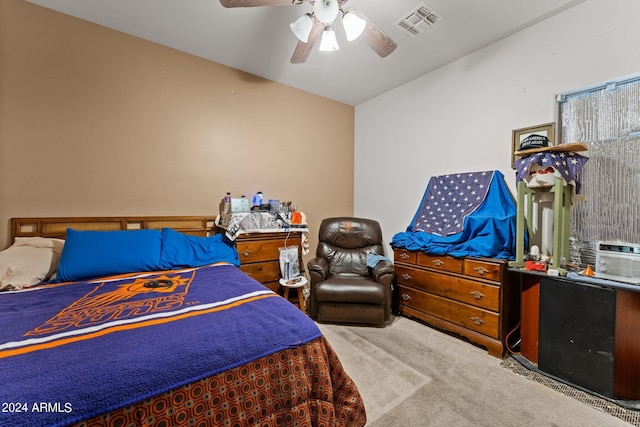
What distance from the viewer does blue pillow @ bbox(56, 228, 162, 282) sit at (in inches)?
75.0

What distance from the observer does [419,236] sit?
2.91 m

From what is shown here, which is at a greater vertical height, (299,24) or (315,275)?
(299,24)

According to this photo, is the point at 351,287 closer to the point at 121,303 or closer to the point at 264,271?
the point at 264,271

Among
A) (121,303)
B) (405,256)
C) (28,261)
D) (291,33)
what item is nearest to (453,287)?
(405,256)

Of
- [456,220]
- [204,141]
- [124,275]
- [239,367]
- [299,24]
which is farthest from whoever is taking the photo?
[204,141]

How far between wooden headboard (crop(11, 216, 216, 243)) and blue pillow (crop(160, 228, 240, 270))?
304 millimetres

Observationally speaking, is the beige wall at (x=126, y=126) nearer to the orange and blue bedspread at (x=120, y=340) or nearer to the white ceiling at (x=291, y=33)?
the white ceiling at (x=291, y=33)

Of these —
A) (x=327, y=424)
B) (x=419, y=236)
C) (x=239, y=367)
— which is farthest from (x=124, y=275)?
(x=419, y=236)

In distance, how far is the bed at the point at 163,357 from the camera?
807 mm

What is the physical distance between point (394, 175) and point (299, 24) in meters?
2.31

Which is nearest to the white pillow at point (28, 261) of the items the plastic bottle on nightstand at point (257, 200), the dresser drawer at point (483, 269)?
the plastic bottle on nightstand at point (257, 200)

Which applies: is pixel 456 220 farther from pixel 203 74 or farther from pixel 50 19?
pixel 50 19

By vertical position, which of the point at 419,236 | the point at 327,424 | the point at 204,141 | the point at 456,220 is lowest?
the point at 327,424

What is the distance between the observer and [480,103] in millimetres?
2748
